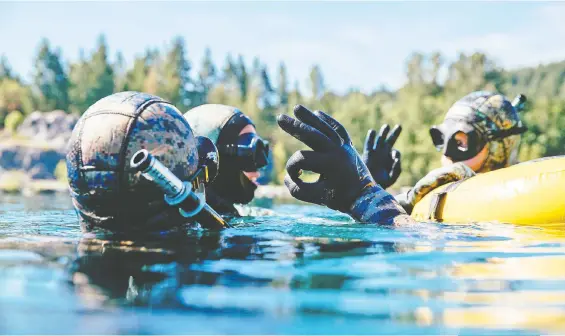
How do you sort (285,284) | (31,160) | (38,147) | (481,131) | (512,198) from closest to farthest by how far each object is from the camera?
1. (285,284)
2. (512,198)
3. (481,131)
4. (31,160)
5. (38,147)

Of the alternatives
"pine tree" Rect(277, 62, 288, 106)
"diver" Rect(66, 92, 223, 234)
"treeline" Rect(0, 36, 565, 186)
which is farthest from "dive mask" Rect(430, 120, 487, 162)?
"pine tree" Rect(277, 62, 288, 106)

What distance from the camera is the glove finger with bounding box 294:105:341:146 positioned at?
4.92 metres

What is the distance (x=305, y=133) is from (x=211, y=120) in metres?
1.57

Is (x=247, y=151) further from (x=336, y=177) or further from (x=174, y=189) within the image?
(x=174, y=189)

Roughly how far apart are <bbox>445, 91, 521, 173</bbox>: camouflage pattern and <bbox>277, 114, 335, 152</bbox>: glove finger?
2.65 m

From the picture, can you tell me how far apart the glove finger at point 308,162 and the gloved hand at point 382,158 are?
264cm

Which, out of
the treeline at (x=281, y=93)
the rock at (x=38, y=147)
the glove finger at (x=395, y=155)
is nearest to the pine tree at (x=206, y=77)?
the treeline at (x=281, y=93)

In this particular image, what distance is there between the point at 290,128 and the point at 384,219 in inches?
43.1

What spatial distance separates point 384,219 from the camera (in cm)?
531

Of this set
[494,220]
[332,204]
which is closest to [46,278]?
[332,204]

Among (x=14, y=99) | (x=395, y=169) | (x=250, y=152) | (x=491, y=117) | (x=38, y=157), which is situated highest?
(x=14, y=99)

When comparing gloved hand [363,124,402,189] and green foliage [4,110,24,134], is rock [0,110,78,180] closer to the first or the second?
green foliage [4,110,24,134]

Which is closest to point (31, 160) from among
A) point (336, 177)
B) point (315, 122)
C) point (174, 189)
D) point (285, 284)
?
point (336, 177)

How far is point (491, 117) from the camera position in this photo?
7.16 meters
